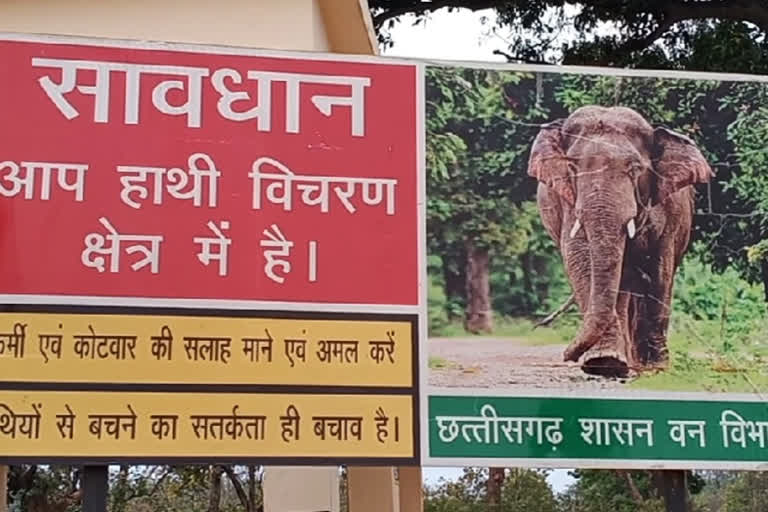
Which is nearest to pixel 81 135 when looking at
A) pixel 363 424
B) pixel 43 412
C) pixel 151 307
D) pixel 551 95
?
pixel 151 307

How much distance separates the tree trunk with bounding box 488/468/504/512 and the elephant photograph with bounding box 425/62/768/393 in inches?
718

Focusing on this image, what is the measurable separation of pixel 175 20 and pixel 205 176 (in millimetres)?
2201

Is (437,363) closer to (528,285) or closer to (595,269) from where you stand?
(528,285)

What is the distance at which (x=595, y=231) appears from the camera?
201 inches

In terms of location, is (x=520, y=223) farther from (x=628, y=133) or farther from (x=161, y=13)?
(x=161, y=13)

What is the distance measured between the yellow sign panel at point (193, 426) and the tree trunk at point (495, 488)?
1878 centimetres

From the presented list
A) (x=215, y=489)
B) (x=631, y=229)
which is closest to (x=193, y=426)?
(x=631, y=229)

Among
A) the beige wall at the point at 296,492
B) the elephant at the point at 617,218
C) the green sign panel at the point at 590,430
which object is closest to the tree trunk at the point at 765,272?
the elephant at the point at 617,218

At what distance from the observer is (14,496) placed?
17938 mm

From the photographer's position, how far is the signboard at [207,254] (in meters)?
4.49

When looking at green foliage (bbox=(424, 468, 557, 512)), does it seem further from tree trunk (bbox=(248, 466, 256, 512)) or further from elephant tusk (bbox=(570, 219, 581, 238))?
elephant tusk (bbox=(570, 219, 581, 238))

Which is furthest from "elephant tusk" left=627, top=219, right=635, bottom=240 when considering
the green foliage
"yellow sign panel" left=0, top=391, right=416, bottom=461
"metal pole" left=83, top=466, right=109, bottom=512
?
the green foliage

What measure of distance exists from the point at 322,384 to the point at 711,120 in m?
2.13

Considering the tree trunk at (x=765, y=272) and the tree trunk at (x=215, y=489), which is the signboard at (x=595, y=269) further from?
the tree trunk at (x=215, y=489)
